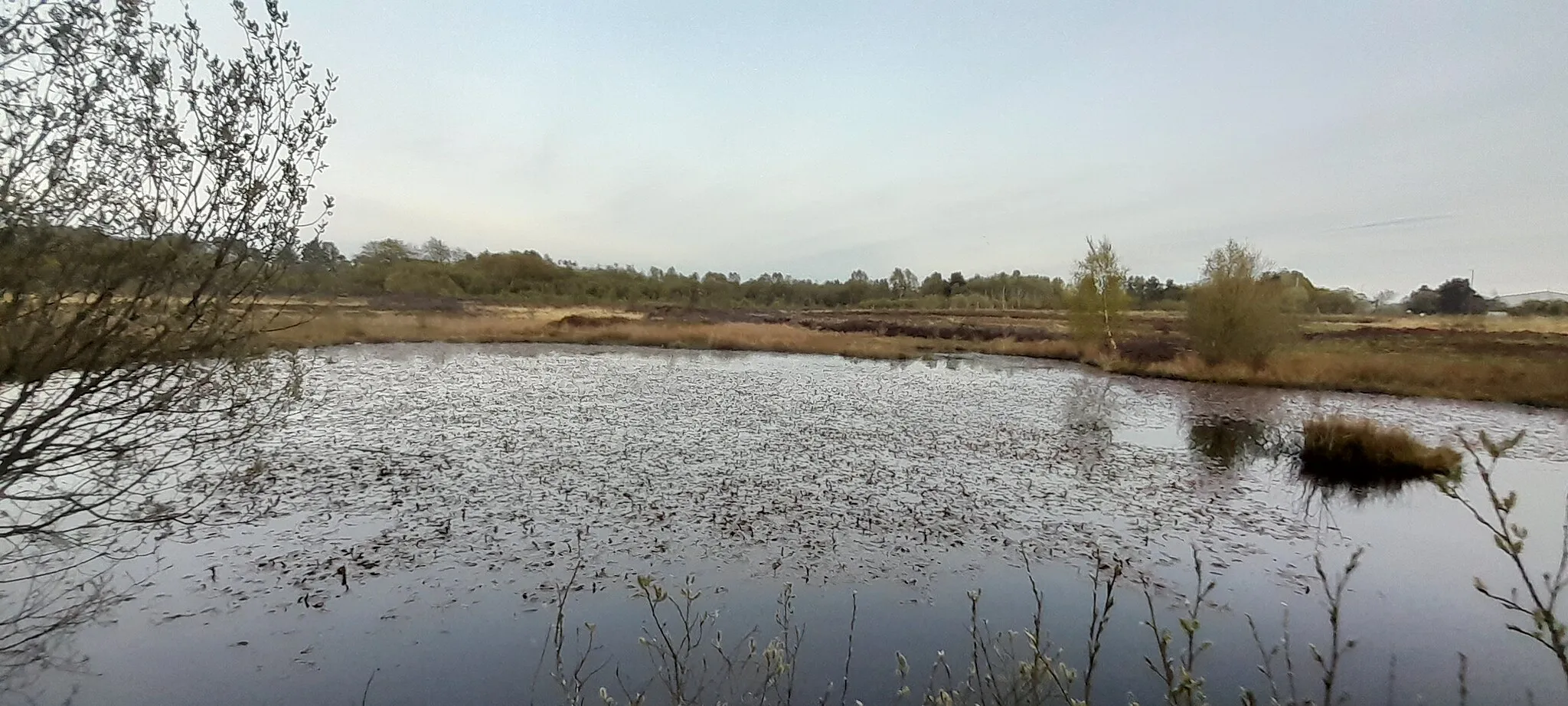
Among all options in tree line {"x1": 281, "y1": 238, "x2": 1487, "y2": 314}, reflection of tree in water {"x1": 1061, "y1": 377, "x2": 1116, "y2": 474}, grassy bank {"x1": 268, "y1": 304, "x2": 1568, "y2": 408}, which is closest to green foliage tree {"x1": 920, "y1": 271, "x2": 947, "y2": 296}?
tree line {"x1": 281, "y1": 238, "x2": 1487, "y2": 314}

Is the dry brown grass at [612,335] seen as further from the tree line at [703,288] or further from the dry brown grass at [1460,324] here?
the dry brown grass at [1460,324]

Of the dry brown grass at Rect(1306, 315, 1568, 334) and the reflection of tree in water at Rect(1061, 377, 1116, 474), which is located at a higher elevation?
→ the dry brown grass at Rect(1306, 315, 1568, 334)

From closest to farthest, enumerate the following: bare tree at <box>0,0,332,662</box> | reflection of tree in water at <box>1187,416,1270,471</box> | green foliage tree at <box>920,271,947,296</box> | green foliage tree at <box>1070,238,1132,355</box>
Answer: bare tree at <box>0,0,332,662</box> < reflection of tree in water at <box>1187,416,1270,471</box> < green foliage tree at <box>1070,238,1132,355</box> < green foliage tree at <box>920,271,947,296</box>

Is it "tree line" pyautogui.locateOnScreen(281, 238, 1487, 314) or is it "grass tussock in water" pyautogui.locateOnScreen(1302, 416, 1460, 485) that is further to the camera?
"tree line" pyautogui.locateOnScreen(281, 238, 1487, 314)

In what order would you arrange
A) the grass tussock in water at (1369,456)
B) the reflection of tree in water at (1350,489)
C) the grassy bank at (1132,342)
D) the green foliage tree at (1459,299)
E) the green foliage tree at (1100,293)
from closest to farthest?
the reflection of tree in water at (1350,489)
the grass tussock in water at (1369,456)
the grassy bank at (1132,342)
the green foliage tree at (1100,293)
the green foliage tree at (1459,299)

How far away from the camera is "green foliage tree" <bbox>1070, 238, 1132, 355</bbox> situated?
106 feet

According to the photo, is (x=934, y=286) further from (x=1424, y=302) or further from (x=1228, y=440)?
(x=1228, y=440)

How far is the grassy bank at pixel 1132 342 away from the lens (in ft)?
82.1

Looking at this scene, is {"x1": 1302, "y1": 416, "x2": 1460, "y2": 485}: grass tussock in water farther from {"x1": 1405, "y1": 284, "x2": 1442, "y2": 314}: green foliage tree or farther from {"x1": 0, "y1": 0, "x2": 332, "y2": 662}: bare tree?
{"x1": 1405, "y1": 284, "x2": 1442, "y2": 314}: green foliage tree

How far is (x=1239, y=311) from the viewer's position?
85.9 feet

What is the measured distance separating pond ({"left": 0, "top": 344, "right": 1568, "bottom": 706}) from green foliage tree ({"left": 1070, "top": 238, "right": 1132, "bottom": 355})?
1667 cm

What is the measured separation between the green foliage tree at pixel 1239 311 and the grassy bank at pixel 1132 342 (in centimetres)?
76

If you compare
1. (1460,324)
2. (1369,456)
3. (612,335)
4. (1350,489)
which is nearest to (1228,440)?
(1369,456)

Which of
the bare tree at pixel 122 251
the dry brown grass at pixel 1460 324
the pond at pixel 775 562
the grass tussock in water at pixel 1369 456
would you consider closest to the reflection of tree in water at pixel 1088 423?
the pond at pixel 775 562
